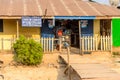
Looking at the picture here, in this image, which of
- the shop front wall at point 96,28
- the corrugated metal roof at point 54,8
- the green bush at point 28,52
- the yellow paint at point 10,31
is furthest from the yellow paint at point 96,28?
the green bush at point 28,52

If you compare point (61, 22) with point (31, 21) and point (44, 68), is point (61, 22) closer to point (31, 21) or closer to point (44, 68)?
point (31, 21)

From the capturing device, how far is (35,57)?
51.2 feet

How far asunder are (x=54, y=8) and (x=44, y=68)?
15.4 feet

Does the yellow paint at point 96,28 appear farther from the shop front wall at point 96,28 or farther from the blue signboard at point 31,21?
the blue signboard at point 31,21

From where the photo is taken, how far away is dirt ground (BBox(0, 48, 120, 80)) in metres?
13.9

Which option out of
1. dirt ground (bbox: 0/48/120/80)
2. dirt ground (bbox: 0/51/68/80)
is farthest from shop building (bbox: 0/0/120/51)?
dirt ground (bbox: 0/51/68/80)

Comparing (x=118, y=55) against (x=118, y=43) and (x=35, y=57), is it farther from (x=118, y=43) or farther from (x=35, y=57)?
(x=35, y=57)

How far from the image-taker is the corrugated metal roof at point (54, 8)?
17.4 m

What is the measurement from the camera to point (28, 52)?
15555 millimetres

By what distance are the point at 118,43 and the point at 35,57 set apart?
833cm

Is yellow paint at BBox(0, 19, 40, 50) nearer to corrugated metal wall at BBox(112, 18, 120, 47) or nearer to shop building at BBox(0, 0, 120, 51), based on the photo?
shop building at BBox(0, 0, 120, 51)

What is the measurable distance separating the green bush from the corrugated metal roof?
1.84m

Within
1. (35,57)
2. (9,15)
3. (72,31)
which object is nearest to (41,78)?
(35,57)

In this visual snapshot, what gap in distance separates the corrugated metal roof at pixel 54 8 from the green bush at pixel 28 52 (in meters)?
1.84
